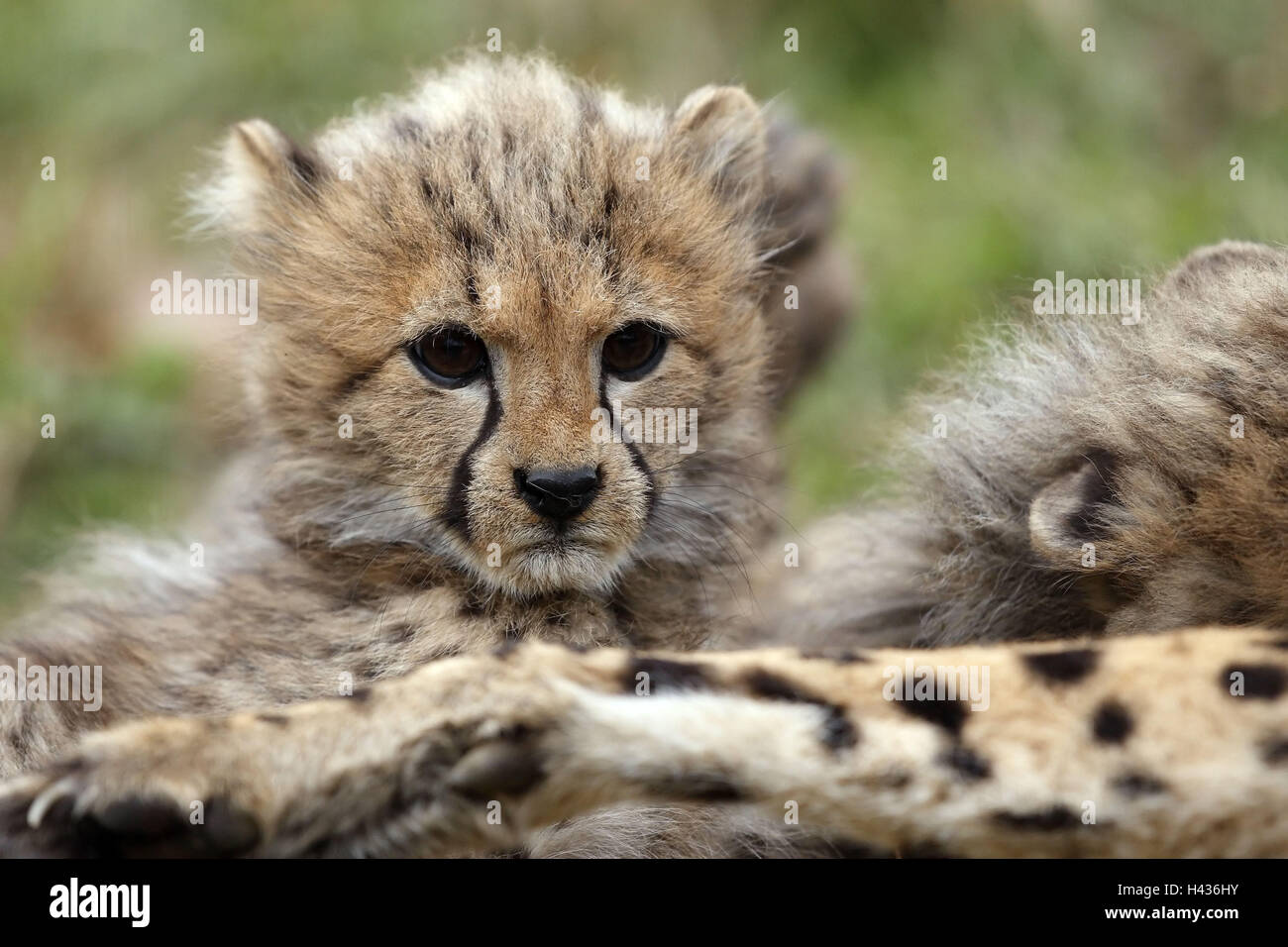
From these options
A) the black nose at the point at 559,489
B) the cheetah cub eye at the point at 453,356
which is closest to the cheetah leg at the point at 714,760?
the black nose at the point at 559,489

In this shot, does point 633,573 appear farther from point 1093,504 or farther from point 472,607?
point 1093,504

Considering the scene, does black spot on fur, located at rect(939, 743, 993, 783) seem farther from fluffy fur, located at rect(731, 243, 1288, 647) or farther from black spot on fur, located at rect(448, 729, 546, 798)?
fluffy fur, located at rect(731, 243, 1288, 647)

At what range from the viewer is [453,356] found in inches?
129

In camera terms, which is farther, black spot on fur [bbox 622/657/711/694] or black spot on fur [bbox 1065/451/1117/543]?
black spot on fur [bbox 1065/451/1117/543]

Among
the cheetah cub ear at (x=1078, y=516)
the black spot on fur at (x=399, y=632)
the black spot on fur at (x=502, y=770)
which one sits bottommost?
the black spot on fur at (x=502, y=770)

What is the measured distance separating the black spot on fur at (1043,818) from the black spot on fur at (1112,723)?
0.12 metres

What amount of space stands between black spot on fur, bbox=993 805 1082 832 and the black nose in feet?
3.68

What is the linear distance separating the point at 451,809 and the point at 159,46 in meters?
5.73

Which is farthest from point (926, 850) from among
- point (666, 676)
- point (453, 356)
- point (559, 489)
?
point (453, 356)

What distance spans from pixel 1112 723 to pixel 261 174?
227 cm

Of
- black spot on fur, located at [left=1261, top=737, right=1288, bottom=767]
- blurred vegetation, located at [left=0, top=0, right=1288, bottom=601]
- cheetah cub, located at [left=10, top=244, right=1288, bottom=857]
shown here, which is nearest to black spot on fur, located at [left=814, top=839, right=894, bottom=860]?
cheetah cub, located at [left=10, top=244, right=1288, bottom=857]

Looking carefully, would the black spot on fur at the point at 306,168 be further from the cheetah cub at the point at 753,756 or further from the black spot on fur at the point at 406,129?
the cheetah cub at the point at 753,756

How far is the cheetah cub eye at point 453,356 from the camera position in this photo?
10.7 feet

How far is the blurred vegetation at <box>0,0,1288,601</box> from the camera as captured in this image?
5504 millimetres
